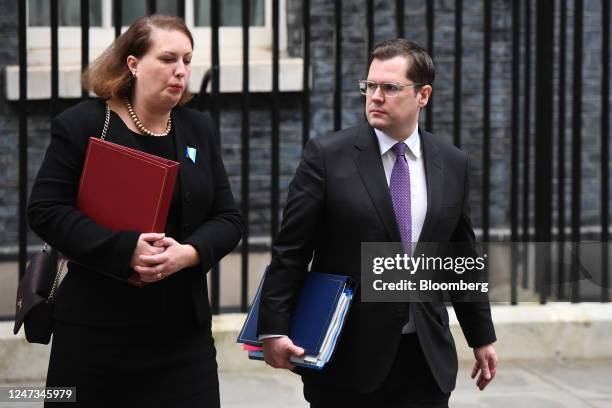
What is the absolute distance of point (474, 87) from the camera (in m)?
9.09

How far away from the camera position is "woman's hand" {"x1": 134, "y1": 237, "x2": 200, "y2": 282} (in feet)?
11.9

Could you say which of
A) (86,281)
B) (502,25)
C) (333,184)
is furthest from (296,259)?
(502,25)

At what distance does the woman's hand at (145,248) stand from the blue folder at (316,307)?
44 centimetres

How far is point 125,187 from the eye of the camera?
12.0ft

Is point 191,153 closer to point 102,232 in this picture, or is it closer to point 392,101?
point 102,232

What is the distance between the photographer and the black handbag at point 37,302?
3783mm

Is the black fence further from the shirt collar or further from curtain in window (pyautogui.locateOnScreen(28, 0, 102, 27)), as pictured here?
the shirt collar

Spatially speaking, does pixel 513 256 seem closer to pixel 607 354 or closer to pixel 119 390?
pixel 607 354

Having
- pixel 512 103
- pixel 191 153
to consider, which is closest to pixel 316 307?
pixel 191 153

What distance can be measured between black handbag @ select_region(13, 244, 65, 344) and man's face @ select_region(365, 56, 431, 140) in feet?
3.45

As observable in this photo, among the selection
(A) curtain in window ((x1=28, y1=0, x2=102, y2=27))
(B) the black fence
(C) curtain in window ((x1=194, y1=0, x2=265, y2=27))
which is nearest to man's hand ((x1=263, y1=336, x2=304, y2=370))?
(B) the black fence

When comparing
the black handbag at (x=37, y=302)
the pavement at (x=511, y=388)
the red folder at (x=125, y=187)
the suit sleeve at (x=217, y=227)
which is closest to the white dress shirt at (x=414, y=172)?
the suit sleeve at (x=217, y=227)

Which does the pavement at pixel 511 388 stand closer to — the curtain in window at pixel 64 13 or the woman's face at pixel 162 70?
the woman's face at pixel 162 70

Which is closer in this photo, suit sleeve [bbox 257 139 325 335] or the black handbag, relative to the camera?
suit sleeve [bbox 257 139 325 335]
